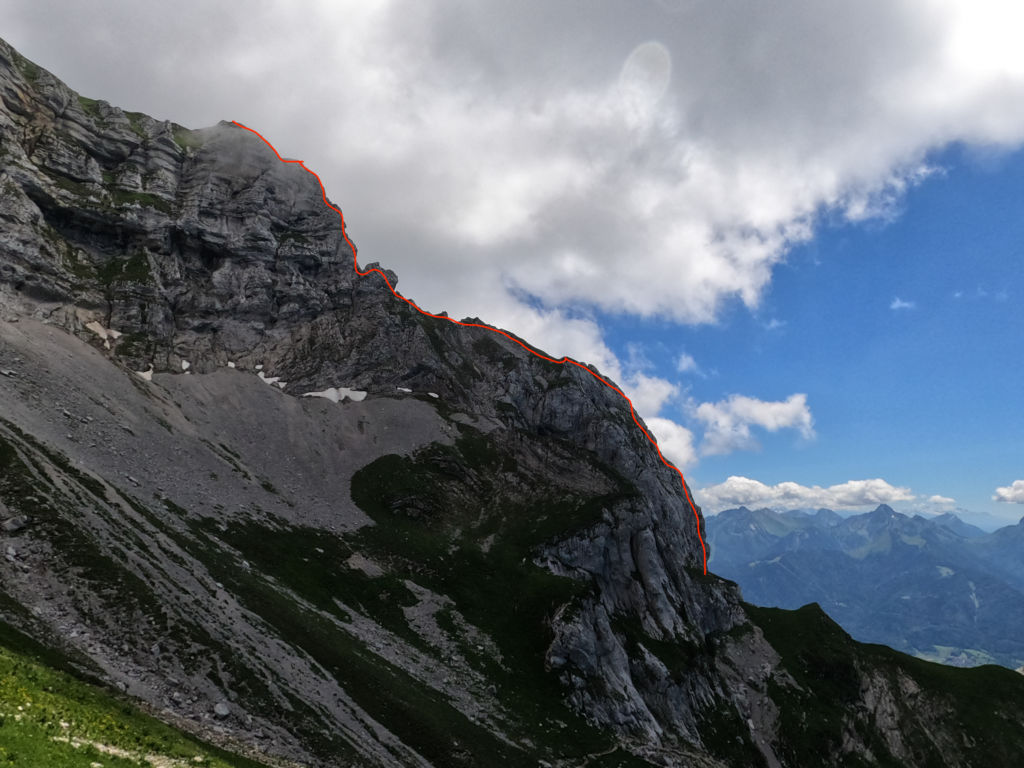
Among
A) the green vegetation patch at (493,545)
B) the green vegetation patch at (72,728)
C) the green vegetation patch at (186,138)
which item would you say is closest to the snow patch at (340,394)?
the green vegetation patch at (493,545)

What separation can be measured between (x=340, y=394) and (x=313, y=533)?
60576mm

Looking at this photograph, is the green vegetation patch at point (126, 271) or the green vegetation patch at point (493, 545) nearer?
A: the green vegetation patch at point (493, 545)

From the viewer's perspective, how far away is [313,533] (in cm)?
9325

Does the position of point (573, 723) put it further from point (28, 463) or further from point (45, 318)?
point (45, 318)

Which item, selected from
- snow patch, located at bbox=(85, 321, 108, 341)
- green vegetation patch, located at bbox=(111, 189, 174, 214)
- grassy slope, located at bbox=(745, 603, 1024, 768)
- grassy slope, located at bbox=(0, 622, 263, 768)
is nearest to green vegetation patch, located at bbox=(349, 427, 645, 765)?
grassy slope, located at bbox=(0, 622, 263, 768)

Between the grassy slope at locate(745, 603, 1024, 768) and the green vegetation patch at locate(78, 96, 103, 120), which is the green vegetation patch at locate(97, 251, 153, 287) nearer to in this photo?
the green vegetation patch at locate(78, 96, 103, 120)

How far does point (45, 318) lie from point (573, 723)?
12295 centimetres

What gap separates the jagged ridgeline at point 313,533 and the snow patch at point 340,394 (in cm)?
78

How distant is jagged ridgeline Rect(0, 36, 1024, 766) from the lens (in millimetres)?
46750

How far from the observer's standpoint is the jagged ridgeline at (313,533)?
46750 mm

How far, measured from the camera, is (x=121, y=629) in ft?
147

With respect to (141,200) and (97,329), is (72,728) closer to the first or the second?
(97,329)

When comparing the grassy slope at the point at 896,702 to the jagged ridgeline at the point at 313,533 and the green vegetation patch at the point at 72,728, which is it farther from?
the green vegetation patch at the point at 72,728

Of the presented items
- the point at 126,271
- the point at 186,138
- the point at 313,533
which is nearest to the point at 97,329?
the point at 126,271
